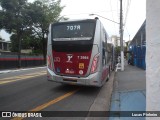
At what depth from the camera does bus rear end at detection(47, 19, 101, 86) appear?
948cm

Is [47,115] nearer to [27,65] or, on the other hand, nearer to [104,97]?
[104,97]

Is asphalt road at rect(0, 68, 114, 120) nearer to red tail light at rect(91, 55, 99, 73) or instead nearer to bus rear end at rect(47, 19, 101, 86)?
bus rear end at rect(47, 19, 101, 86)

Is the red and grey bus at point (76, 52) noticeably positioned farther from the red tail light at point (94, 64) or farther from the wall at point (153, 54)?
the wall at point (153, 54)

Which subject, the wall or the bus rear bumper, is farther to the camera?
the bus rear bumper

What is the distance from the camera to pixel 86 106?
7809 millimetres

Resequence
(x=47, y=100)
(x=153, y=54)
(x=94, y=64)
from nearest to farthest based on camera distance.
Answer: (x=153, y=54) → (x=47, y=100) → (x=94, y=64)

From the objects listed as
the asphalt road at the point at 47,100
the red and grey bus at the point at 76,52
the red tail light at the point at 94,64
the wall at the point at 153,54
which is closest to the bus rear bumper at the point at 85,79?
the red and grey bus at the point at 76,52

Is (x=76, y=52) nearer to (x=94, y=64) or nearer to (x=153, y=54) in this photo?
(x=94, y=64)

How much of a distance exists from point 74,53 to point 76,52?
0.11 metres

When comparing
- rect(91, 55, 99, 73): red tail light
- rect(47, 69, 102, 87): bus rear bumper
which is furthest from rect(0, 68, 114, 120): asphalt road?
rect(91, 55, 99, 73): red tail light

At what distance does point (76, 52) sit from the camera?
31.9ft

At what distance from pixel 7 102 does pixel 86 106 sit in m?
2.75

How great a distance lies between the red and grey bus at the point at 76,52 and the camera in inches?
373

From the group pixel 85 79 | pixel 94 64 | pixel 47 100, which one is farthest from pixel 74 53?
pixel 47 100
